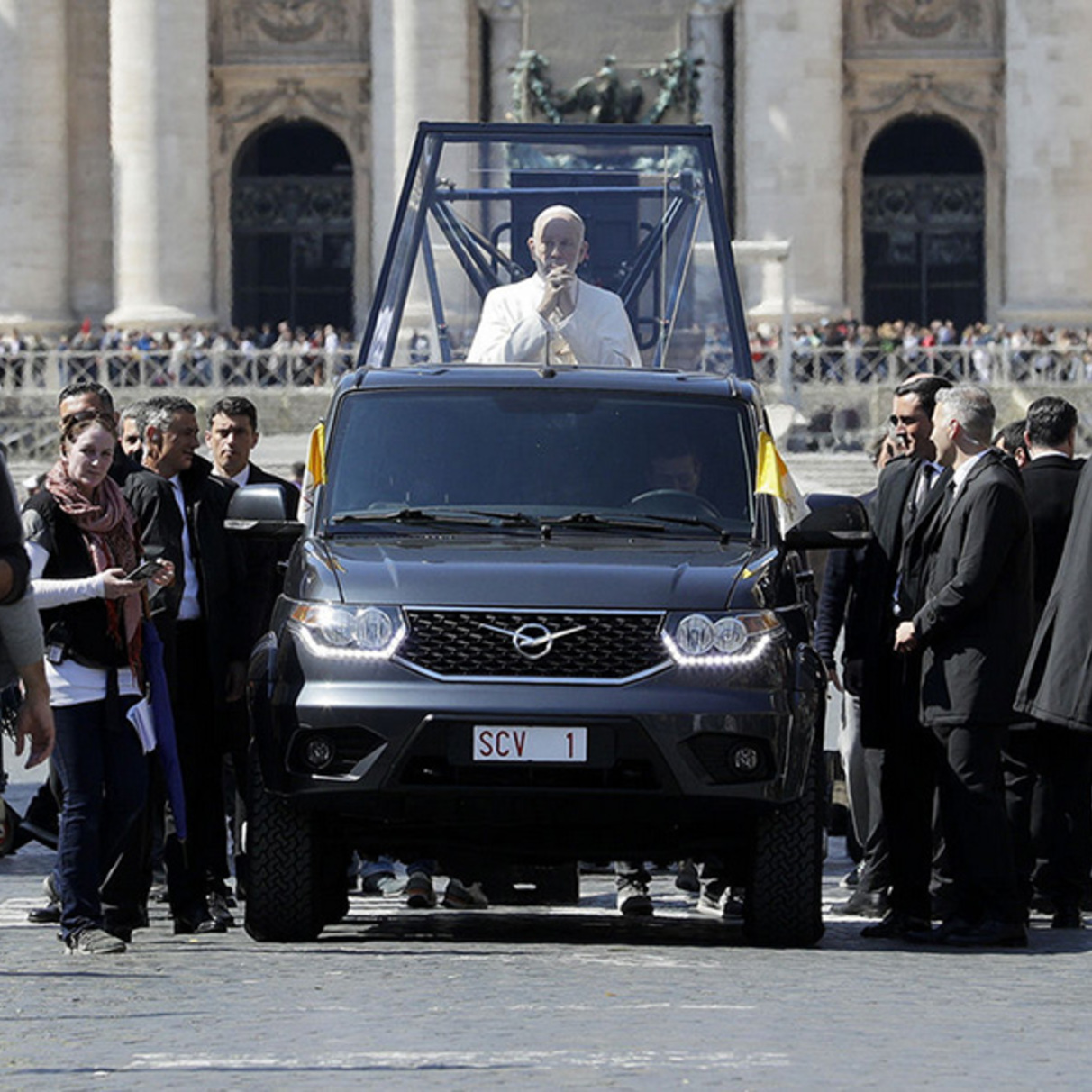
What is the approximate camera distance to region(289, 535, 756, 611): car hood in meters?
10.5

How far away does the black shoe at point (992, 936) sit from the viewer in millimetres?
11156

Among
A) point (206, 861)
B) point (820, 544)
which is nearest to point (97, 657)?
point (206, 861)

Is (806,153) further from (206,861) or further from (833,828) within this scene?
(206,861)

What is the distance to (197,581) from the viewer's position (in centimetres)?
1204

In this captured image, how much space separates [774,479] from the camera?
37.5 feet

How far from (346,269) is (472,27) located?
485 cm

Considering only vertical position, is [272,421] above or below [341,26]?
below

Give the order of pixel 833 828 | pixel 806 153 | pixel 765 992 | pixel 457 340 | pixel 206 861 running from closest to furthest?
pixel 765 992, pixel 206 861, pixel 833 828, pixel 457 340, pixel 806 153

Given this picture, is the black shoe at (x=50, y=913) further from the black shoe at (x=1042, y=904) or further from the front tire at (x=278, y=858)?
the black shoe at (x=1042, y=904)

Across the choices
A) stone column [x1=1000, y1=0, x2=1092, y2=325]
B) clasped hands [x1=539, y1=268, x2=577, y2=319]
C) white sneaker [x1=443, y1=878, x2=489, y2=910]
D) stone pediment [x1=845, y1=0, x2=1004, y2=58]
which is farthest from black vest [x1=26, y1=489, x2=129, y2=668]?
stone pediment [x1=845, y1=0, x2=1004, y2=58]

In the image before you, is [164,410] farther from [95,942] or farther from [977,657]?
[977,657]

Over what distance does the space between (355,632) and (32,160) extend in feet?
142

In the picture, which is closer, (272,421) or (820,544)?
(820,544)

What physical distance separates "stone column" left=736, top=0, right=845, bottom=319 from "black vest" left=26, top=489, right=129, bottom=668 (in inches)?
1533
